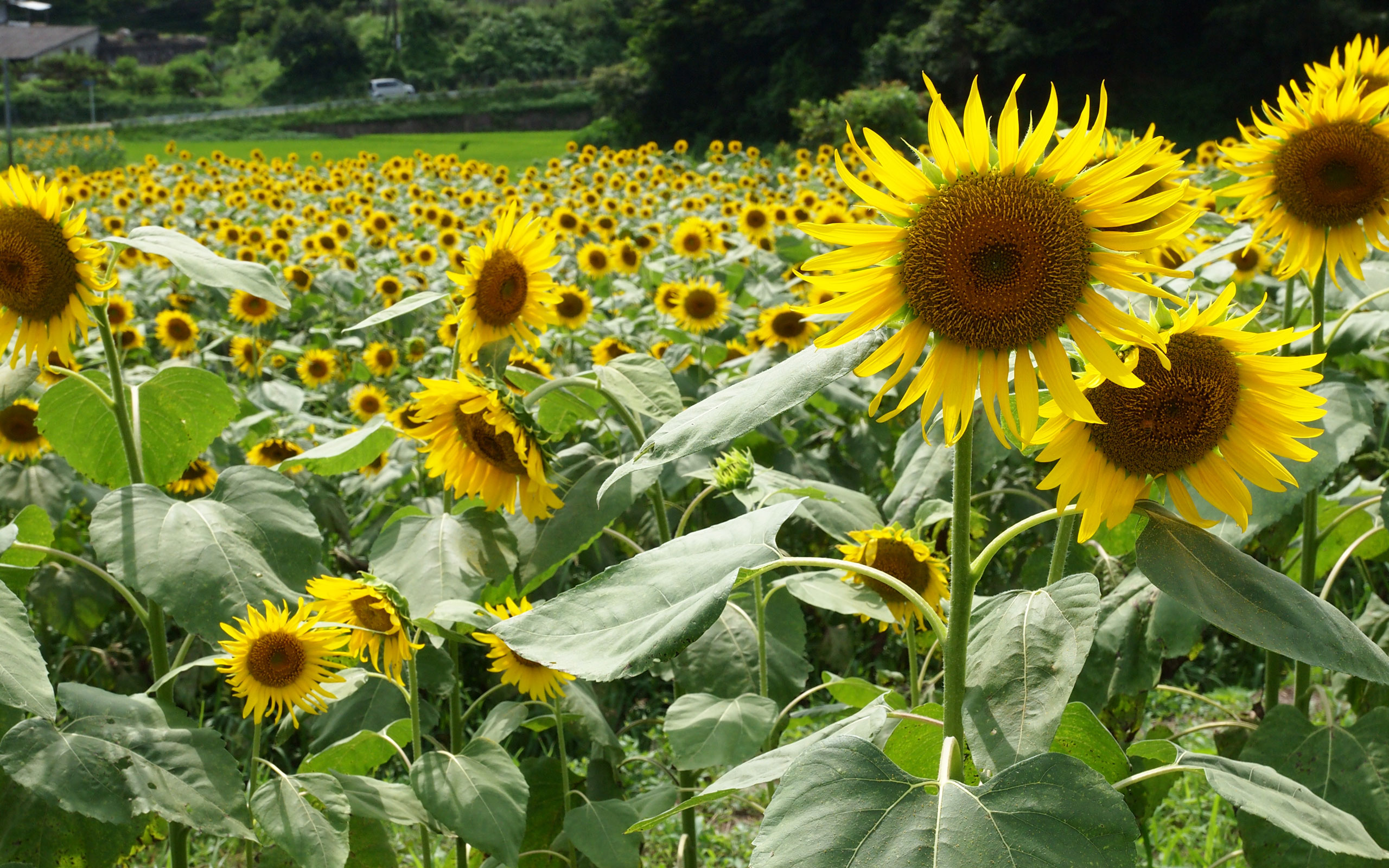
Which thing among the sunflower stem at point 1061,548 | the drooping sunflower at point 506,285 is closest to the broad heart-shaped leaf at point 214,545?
the drooping sunflower at point 506,285

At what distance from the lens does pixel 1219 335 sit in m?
1.29

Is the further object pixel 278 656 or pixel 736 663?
pixel 736 663

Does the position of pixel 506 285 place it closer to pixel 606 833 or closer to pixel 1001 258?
pixel 606 833

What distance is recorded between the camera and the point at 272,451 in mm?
3762

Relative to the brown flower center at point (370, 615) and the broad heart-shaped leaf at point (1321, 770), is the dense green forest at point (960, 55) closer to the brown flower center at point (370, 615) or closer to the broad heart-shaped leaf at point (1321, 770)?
the broad heart-shaped leaf at point (1321, 770)

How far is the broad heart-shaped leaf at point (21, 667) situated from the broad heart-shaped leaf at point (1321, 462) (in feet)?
5.56

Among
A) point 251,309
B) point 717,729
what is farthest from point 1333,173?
point 251,309

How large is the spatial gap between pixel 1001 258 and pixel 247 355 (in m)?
5.51

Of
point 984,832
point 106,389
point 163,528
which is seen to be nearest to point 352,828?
point 163,528

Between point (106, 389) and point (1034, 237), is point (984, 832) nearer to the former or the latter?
point (1034, 237)

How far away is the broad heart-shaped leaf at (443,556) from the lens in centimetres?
198

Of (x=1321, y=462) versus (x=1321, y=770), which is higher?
(x=1321, y=462)

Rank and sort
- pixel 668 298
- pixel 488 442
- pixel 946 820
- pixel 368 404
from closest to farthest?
pixel 946 820 → pixel 488 442 → pixel 368 404 → pixel 668 298

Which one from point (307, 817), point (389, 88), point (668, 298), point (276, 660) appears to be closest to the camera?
point (307, 817)
